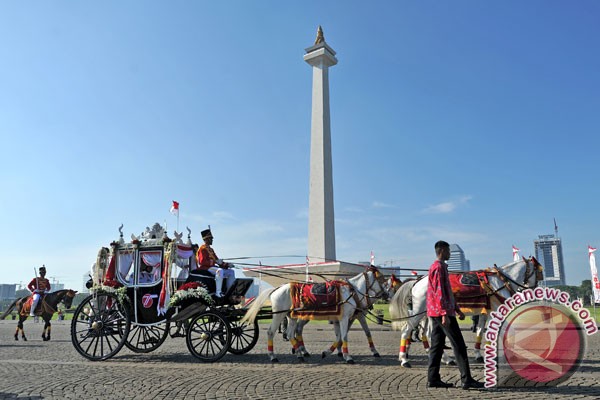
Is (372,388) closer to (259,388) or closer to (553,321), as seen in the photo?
(259,388)

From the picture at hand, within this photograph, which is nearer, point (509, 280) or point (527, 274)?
point (509, 280)

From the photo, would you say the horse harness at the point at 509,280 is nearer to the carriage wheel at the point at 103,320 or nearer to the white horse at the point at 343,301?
the white horse at the point at 343,301

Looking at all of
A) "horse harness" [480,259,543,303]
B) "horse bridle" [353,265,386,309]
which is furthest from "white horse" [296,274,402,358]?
"horse harness" [480,259,543,303]

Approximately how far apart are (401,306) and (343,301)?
135 centimetres

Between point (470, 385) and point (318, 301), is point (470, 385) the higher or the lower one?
the lower one

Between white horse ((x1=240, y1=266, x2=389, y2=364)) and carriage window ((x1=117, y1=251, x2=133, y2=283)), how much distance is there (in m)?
2.95

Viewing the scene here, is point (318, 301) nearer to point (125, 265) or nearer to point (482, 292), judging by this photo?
point (482, 292)

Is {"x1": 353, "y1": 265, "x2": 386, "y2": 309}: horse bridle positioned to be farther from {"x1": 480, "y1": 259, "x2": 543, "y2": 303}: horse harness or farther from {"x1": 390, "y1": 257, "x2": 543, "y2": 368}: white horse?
{"x1": 480, "y1": 259, "x2": 543, "y2": 303}: horse harness

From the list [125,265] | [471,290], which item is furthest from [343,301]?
[125,265]

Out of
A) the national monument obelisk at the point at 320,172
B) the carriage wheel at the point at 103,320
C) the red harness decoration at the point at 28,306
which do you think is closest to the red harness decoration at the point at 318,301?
the carriage wheel at the point at 103,320

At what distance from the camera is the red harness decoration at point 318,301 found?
1005 centimetres

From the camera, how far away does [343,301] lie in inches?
399

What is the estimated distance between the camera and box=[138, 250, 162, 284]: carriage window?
1050cm

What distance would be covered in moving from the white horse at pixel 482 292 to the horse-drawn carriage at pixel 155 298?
3.41m
